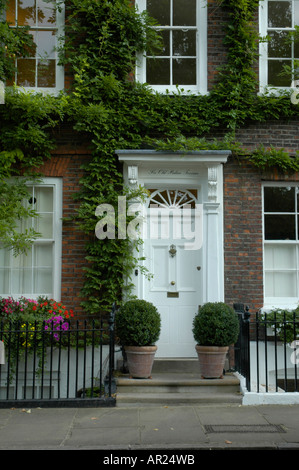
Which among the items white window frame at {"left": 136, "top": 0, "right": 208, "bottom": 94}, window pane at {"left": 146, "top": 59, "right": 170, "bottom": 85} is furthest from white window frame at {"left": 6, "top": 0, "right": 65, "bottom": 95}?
window pane at {"left": 146, "top": 59, "right": 170, "bottom": 85}

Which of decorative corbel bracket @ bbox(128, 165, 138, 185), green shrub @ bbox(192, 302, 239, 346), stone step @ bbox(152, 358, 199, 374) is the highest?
decorative corbel bracket @ bbox(128, 165, 138, 185)

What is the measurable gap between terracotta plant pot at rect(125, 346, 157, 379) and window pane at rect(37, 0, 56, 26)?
609 cm

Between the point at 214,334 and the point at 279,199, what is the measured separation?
3.19m

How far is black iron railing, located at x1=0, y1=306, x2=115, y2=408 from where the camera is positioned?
703 centimetres

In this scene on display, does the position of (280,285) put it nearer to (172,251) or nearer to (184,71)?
(172,251)

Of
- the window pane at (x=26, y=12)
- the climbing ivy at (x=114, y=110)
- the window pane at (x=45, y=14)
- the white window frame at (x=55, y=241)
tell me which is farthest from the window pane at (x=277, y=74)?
the window pane at (x=26, y=12)

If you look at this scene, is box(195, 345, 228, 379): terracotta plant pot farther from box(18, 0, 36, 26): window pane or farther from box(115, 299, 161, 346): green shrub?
box(18, 0, 36, 26): window pane

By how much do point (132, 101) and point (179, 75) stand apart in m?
1.13

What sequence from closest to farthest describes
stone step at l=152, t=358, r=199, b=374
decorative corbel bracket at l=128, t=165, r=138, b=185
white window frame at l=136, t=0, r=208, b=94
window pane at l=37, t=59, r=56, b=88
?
stone step at l=152, t=358, r=199, b=374 < decorative corbel bracket at l=128, t=165, r=138, b=185 < white window frame at l=136, t=0, r=208, b=94 < window pane at l=37, t=59, r=56, b=88

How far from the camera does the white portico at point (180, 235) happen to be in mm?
8672

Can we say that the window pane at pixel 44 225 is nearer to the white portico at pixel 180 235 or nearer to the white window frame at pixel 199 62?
the white portico at pixel 180 235

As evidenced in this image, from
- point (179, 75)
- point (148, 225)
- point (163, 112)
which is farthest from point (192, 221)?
point (179, 75)

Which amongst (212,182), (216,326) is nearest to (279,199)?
(212,182)

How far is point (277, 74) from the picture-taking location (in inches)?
373
